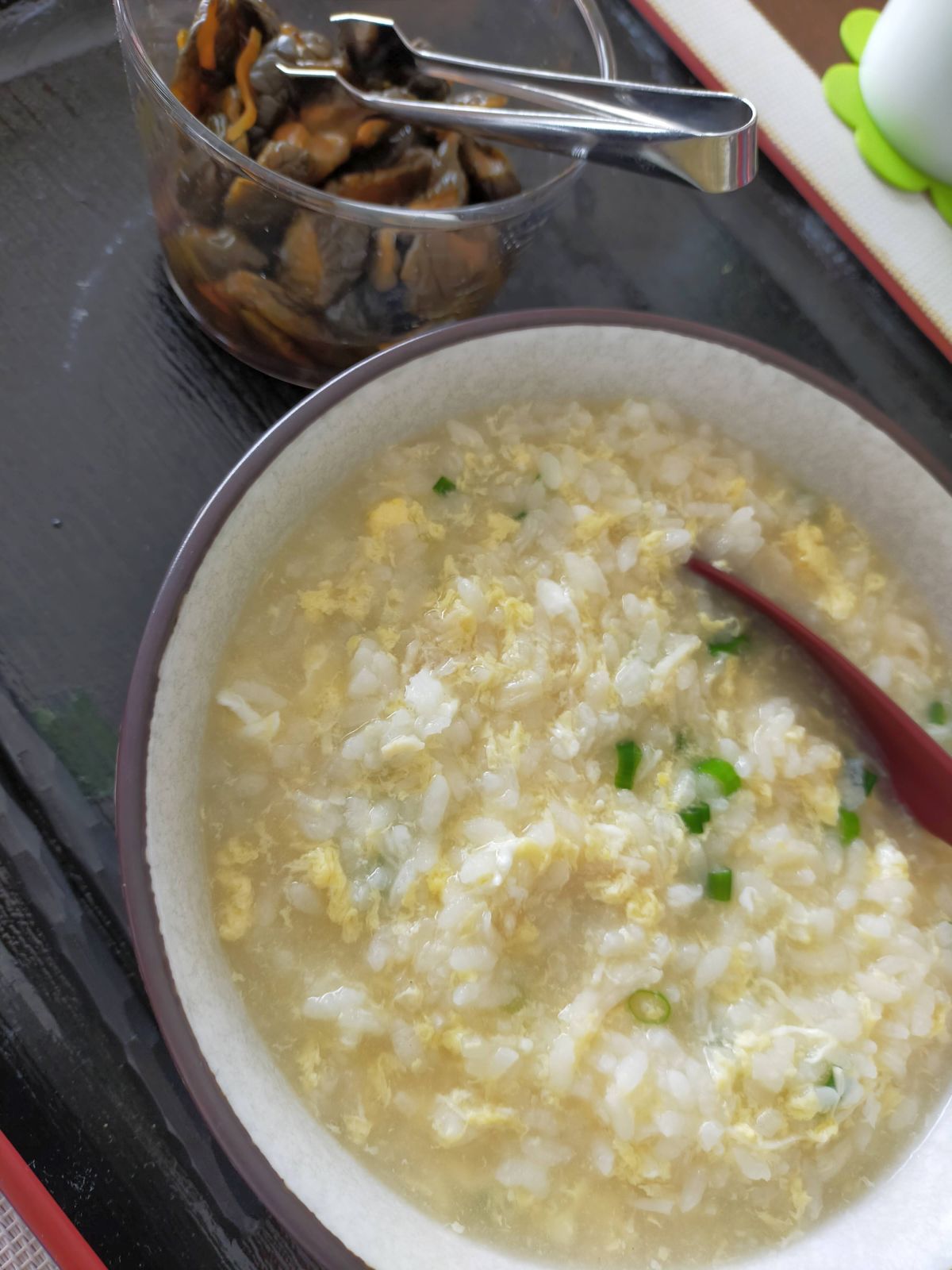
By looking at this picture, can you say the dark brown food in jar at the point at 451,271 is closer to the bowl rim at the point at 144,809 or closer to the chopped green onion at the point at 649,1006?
the bowl rim at the point at 144,809

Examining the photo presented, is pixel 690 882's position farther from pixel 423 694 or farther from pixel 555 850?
pixel 423 694

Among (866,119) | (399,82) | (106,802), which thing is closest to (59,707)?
(106,802)

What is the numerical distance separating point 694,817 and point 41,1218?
793 mm

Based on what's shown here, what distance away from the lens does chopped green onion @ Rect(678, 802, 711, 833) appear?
1193 mm

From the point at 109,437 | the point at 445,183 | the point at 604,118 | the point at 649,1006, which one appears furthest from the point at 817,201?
the point at 649,1006

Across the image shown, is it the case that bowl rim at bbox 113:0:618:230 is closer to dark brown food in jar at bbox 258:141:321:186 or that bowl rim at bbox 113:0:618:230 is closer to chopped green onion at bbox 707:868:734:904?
dark brown food in jar at bbox 258:141:321:186

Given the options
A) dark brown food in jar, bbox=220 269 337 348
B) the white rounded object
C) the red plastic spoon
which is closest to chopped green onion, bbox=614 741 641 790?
the red plastic spoon

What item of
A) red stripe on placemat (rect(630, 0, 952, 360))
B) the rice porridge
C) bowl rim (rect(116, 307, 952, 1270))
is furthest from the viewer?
red stripe on placemat (rect(630, 0, 952, 360))

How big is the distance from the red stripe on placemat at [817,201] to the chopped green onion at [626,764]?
82cm

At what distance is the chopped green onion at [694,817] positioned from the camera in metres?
1.19

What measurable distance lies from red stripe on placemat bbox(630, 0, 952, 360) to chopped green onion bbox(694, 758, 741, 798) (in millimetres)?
770

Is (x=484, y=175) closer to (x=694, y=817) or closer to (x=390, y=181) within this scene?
(x=390, y=181)

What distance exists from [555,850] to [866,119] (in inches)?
49.0

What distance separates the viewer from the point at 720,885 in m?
1.18
